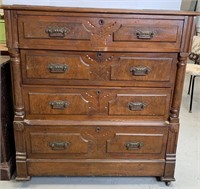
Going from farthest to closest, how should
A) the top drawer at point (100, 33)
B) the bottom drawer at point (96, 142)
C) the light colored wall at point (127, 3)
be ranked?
1. the light colored wall at point (127, 3)
2. the bottom drawer at point (96, 142)
3. the top drawer at point (100, 33)

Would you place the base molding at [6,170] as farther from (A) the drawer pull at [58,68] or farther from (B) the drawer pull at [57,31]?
(B) the drawer pull at [57,31]

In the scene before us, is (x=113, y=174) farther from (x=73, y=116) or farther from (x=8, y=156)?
(x=8, y=156)

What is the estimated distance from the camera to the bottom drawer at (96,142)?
4.92 feet

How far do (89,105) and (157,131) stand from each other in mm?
455

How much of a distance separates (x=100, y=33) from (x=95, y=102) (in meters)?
0.40

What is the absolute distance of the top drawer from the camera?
1.29m

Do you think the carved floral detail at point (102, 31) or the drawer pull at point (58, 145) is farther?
the drawer pull at point (58, 145)

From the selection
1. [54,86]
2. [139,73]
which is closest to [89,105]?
[54,86]

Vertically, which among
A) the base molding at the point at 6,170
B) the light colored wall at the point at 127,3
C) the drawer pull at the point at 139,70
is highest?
the light colored wall at the point at 127,3

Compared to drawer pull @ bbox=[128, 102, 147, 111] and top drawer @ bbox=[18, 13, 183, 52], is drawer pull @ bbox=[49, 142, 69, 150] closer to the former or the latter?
drawer pull @ bbox=[128, 102, 147, 111]

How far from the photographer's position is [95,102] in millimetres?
1462

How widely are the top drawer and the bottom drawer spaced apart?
0.49 meters

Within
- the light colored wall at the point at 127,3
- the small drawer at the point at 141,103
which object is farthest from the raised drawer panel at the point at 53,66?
the light colored wall at the point at 127,3

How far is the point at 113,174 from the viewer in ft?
5.22
